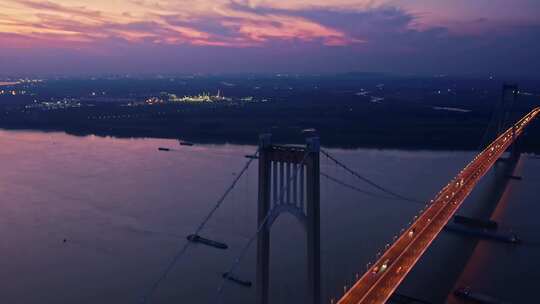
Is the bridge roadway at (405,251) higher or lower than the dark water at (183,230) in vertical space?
higher

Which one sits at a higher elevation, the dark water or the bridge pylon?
the bridge pylon

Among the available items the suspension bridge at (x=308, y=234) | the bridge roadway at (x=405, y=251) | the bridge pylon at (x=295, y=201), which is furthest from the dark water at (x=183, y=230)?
the bridge pylon at (x=295, y=201)

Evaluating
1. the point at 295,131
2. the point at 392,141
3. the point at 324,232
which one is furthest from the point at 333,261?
the point at 295,131

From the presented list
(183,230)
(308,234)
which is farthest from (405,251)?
(183,230)

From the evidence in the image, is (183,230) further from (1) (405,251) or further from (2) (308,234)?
(2) (308,234)

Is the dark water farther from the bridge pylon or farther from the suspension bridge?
the bridge pylon

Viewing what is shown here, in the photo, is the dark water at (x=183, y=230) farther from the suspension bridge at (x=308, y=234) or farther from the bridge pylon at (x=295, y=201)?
the bridge pylon at (x=295, y=201)

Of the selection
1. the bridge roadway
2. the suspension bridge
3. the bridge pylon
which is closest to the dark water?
the bridge roadway

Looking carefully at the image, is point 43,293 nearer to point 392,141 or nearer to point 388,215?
point 388,215
